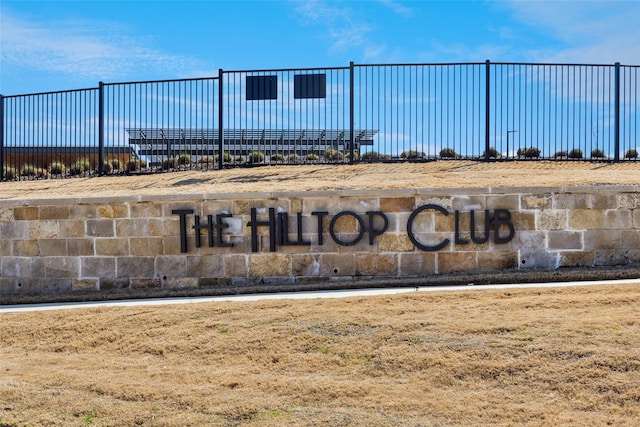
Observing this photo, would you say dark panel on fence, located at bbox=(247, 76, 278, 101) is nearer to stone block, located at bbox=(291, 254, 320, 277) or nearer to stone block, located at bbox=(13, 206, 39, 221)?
stone block, located at bbox=(13, 206, 39, 221)

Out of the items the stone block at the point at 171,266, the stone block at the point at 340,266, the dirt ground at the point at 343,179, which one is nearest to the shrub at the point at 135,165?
the dirt ground at the point at 343,179

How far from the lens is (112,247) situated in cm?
996

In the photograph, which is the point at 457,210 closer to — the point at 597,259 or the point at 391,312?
the point at 597,259

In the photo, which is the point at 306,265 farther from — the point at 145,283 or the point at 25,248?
the point at 25,248

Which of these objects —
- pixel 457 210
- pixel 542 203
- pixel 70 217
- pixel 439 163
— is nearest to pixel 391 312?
pixel 457 210

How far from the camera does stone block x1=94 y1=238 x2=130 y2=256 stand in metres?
9.91

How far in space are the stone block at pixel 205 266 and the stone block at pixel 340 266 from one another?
5.37 ft

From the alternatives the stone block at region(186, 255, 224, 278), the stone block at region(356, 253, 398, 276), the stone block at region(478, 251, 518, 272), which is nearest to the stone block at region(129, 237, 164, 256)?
the stone block at region(186, 255, 224, 278)

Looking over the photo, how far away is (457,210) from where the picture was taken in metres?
9.34

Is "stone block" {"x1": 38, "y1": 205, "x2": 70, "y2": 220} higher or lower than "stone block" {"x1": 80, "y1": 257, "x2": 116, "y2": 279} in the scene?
higher

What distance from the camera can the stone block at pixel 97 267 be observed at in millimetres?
9953

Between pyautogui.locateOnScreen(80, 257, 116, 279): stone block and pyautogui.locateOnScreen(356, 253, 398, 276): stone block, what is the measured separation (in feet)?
13.3

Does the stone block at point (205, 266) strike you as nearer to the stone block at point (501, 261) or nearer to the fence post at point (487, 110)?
the stone block at point (501, 261)

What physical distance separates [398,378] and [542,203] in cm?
525
